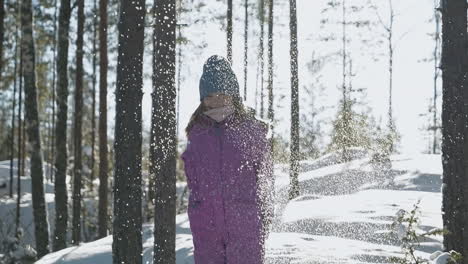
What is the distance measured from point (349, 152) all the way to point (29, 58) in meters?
12.3

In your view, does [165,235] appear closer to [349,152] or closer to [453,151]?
[453,151]

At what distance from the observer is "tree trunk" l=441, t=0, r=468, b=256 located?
6.33 meters

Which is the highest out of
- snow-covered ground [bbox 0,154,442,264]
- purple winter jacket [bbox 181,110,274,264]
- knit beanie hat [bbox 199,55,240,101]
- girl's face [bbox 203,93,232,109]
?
knit beanie hat [bbox 199,55,240,101]

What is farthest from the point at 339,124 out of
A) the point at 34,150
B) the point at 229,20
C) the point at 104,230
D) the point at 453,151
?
the point at 453,151

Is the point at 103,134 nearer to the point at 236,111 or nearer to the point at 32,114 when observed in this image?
the point at 32,114

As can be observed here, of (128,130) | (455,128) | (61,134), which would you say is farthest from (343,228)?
(61,134)

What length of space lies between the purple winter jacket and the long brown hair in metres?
0.03

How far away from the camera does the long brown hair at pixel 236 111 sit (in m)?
3.29

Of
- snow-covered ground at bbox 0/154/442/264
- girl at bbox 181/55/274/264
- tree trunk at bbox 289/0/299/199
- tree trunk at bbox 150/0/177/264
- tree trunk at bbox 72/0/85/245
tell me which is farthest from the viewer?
tree trunk at bbox 289/0/299/199

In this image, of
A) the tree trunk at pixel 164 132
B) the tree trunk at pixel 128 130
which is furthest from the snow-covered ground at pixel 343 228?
the tree trunk at pixel 128 130

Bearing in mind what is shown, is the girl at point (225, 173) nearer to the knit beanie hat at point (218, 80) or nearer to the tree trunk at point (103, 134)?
the knit beanie hat at point (218, 80)

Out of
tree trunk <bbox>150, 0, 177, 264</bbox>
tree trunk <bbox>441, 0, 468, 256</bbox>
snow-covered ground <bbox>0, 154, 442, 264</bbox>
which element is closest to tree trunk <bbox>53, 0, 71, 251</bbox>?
snow-covered ground <bbox>0, 154, 442, 264</bbox>

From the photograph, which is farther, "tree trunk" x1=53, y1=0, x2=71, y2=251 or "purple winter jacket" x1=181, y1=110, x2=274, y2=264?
"tree trunk" x1=53, y1=0, x2=71, y2=251

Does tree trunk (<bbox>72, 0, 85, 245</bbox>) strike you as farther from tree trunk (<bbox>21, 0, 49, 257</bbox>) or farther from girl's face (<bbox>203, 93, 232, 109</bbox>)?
girl's face (<bbox>203, 93, 232, 109</bbox>)
